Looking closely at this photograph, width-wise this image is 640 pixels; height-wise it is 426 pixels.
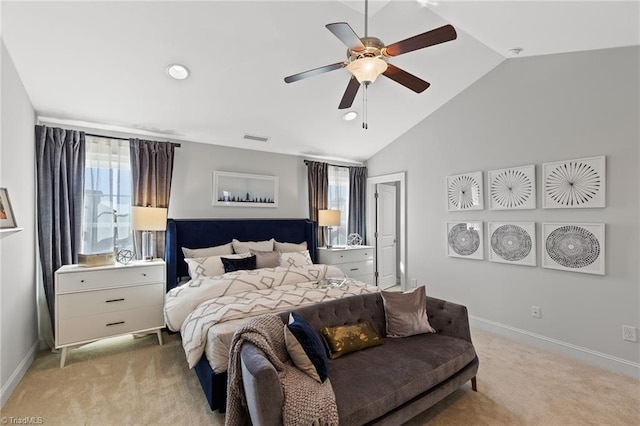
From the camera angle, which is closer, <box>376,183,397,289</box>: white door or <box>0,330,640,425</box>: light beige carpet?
<box>0,330,640,425</box>: light beige carpet

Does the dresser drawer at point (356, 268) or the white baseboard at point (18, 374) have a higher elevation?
the dresser drawer at point (356, 268)

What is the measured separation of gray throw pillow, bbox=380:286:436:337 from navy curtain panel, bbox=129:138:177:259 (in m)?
2.80

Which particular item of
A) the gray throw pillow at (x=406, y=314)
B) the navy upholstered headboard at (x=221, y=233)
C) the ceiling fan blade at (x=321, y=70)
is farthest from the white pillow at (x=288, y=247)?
the ceiling fan blade at (x=321, y=70)

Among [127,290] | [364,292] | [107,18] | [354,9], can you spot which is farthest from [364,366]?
[107,18]

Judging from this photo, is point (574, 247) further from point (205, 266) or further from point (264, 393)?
point (205, 266)

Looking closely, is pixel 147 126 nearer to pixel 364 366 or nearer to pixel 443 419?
pixel 364 366

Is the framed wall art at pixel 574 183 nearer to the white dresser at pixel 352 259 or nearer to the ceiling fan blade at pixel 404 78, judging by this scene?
the ceiling fan blade at pixel 404 78

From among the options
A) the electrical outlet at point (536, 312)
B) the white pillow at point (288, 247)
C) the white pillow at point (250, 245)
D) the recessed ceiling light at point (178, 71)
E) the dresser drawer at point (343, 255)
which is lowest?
the electrical outlet at point (536, 312)

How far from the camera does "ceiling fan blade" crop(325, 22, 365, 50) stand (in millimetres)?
1579

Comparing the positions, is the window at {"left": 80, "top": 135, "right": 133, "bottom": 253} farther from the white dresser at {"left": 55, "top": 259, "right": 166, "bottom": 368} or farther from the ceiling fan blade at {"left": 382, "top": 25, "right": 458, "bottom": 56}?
the ceiling fan blade at {"left": 382, "top": 25, "right": 458, "bottom": 56}

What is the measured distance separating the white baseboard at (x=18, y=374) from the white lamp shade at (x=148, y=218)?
4.62 ft

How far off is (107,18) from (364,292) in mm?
3070

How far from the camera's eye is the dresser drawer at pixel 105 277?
9.06 ft

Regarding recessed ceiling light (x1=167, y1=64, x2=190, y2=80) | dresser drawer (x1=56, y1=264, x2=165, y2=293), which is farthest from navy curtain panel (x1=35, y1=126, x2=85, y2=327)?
recessed ceiling light (x1=167, y1=64, x2=190, y2=80)
